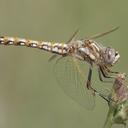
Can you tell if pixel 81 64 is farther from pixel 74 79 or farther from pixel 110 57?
pixel 110 57

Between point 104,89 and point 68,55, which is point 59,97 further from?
point 104,89

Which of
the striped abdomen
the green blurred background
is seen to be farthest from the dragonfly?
the green blurred background

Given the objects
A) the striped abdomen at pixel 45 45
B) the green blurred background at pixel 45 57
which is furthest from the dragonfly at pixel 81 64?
the green blurred background at pixel 45 57

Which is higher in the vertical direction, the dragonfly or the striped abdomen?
the striped abdomen

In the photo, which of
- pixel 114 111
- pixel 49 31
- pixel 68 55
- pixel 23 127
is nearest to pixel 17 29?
pixel 49 31

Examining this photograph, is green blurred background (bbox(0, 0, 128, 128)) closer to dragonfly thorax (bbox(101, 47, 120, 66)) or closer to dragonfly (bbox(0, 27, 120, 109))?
dragonfly (bbox(0, 27, 120, 109))

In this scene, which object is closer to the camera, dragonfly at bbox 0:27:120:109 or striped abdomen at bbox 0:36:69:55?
dragonfly at bbox 0:27:120:109

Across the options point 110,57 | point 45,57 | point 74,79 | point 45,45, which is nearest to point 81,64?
point 74,79

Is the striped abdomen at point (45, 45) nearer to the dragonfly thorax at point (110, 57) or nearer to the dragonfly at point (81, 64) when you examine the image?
the dragonfly at point (81, 64)
